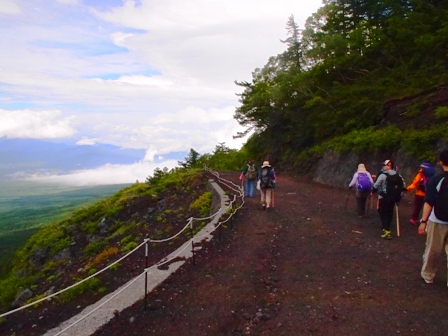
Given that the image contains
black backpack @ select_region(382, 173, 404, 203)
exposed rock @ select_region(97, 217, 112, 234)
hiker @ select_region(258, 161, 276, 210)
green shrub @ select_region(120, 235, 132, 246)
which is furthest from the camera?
exposed rock @ select_region(97, 217, 112, 234)

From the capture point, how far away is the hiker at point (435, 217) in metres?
5.46

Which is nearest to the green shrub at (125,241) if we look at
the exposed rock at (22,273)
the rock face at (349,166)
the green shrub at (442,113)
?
the exposed rock at (22,273)

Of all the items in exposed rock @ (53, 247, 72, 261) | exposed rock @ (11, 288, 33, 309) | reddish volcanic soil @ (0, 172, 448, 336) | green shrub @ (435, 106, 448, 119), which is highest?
green shrub @ (435, 106, 448, 119)

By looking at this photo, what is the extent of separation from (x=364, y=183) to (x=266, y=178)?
3.46 meters

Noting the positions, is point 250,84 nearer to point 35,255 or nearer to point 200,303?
point 35,255

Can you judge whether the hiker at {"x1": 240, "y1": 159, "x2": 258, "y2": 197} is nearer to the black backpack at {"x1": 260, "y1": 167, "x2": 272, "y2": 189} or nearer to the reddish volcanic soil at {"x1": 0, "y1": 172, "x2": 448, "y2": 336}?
the black backpack at {"x1": 260, "y1": 167, "x2": 272, "y2": 189}

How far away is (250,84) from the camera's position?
37.7 m

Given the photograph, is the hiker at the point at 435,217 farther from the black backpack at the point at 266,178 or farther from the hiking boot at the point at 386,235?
the black backpack at the point at 266,178

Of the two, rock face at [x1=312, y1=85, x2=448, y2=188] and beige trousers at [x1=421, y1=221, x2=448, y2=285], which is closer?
beige trousers at [x1=421, y1=221, x2=448, y2=285]

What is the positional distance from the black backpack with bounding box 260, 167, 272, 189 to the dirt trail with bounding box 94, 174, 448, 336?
284 centimetres

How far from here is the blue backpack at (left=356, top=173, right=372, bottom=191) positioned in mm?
10469

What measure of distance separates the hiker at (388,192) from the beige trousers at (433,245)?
2.84 meters

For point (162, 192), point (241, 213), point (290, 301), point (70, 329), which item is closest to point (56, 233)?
point (162, 192)

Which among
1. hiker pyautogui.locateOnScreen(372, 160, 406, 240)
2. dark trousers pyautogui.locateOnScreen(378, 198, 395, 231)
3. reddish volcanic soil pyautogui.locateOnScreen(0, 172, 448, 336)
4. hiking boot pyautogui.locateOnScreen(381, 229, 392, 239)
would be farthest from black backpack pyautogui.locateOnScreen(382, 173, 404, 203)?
reddish volcanic soil pyautogui.locateOnScreen(0, 172, 448, 336)
